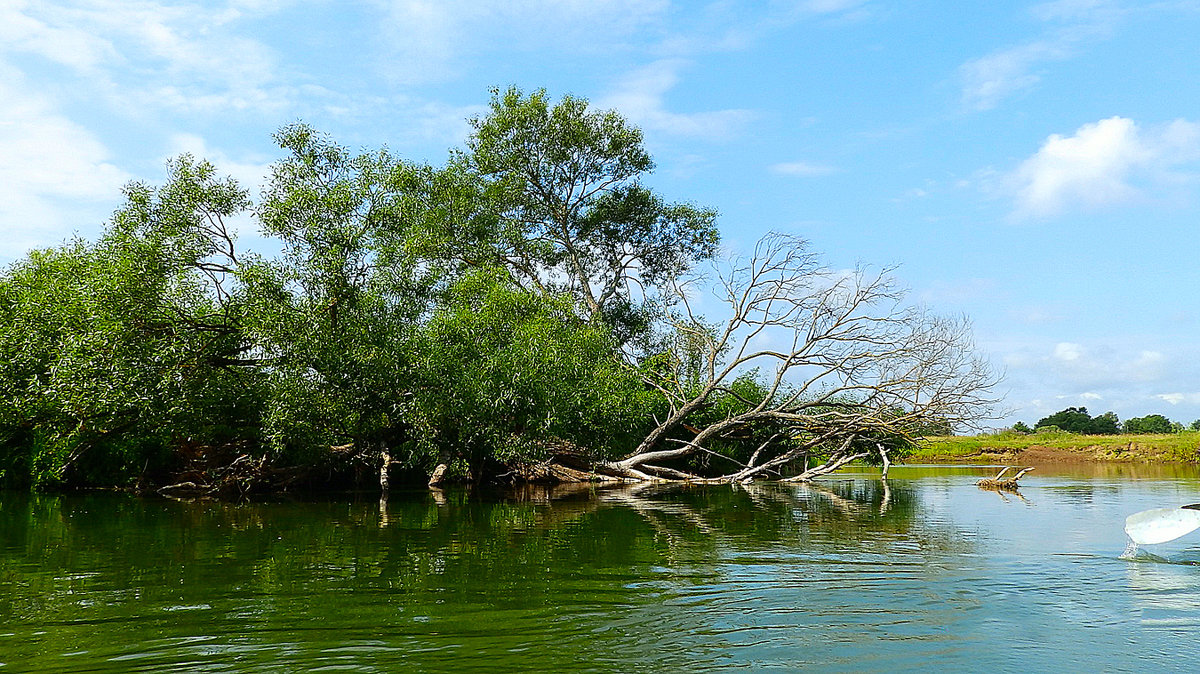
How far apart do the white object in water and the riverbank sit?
33705 millimetres

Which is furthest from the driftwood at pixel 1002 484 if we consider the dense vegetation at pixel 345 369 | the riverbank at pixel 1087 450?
the riverbank at pixel 1087 450

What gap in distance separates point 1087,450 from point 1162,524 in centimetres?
4094

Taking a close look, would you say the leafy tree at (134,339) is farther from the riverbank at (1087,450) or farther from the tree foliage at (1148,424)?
the tree foliage at (1148,424)

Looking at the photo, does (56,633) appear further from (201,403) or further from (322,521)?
(201,403)

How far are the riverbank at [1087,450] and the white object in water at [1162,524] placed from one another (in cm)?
3371

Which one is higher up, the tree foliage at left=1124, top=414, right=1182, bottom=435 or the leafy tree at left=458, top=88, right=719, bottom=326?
the leafy tree at left=458, top=88, right=719, bottom=326

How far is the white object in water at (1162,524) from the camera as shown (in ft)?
36.0

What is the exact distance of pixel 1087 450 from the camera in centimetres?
4675

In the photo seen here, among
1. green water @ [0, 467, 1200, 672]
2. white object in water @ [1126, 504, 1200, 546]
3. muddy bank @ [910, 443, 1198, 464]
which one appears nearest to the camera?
green water @ [0, 467, 1200, 672]

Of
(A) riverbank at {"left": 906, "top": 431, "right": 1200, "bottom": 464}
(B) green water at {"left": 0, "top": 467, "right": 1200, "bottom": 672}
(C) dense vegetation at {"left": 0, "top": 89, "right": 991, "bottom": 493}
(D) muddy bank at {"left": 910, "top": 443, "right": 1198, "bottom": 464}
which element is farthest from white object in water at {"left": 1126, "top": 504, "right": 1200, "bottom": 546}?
(D) muddy bank at {"left": 910, "top": 443, "right": 1198, "bottom": 464}

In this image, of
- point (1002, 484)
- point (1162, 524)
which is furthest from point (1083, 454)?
point (1162, 524)

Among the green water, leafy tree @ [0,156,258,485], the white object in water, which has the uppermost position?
leafy tree @ [0,156,258,485]

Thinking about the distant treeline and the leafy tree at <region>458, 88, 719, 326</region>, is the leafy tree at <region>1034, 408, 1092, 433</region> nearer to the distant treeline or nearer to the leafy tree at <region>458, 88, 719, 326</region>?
the distant treeline

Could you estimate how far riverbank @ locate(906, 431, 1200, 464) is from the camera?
45.3m
